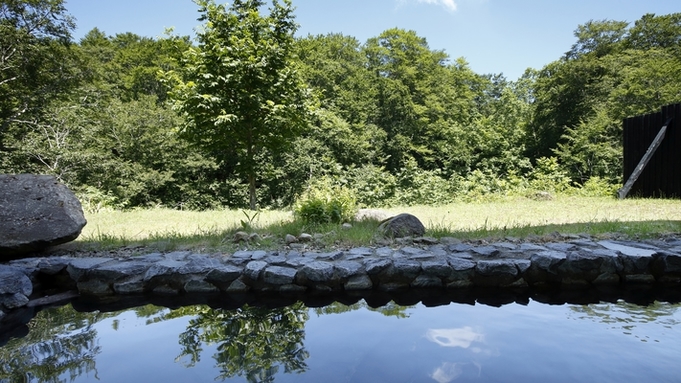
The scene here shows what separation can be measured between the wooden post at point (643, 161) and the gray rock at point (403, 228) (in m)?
6.77

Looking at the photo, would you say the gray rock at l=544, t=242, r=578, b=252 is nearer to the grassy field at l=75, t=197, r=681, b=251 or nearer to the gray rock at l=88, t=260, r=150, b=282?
the grassy field at l=75, t=197, r=681, b=251

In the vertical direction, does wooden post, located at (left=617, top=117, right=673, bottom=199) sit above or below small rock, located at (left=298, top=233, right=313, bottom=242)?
above

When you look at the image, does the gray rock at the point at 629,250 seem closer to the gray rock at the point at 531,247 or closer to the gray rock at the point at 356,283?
the gray rock at the point at 531,247

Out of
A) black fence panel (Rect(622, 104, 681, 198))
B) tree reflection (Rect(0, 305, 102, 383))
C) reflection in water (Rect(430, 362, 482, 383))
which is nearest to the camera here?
reflection in water (Rect(430, 362, 482, 383))

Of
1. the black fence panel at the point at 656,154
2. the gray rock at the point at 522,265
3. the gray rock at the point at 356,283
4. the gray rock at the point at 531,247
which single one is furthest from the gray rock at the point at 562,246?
the black fence panel at the point at 656,154

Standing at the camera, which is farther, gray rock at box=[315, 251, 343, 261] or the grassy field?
the grassy field

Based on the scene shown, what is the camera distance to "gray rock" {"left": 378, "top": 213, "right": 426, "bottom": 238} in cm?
455

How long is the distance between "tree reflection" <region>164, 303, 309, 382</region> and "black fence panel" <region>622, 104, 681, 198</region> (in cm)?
928

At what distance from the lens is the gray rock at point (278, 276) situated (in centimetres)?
333

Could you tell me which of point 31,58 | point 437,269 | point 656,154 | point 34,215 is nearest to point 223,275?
point 437,269

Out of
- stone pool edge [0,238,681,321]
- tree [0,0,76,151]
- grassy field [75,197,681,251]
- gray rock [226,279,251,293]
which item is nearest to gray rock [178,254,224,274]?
stone pool edge [0,238,681,321]

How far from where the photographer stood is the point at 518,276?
3.40 meters

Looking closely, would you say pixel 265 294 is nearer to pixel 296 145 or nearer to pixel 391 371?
pixel 391 371

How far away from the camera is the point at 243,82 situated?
9.84 meters
